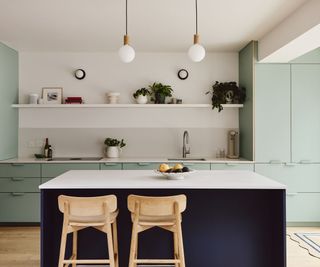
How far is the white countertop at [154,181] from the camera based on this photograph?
2.58 metres

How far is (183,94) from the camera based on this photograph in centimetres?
529

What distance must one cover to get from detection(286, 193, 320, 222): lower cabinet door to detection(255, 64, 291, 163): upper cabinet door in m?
0.52

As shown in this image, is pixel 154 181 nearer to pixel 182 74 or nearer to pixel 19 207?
pixel 19 207

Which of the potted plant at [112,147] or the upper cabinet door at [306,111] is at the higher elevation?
the upper cabinet door at [306,111]

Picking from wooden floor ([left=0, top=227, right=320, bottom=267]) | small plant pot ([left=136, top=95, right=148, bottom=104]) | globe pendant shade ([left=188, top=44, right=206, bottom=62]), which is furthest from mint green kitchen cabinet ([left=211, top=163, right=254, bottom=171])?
globe pendant shade ([left=188, top=44, right=206, bottom=62])

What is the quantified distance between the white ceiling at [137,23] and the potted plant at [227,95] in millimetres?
558

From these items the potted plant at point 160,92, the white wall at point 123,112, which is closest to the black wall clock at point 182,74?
the white wall at point 123,112

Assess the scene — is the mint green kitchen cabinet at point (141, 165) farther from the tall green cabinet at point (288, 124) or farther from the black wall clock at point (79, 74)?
the black wall clock at point (79, 74)

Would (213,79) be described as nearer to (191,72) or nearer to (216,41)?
(191,72)

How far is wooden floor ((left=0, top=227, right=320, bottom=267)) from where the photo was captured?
10.9 ft

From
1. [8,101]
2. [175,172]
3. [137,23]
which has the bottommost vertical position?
[175,172]

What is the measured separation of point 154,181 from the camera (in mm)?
2779

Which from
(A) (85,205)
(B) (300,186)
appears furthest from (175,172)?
(B) (300,186)

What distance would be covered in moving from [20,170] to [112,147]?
1276 mm
